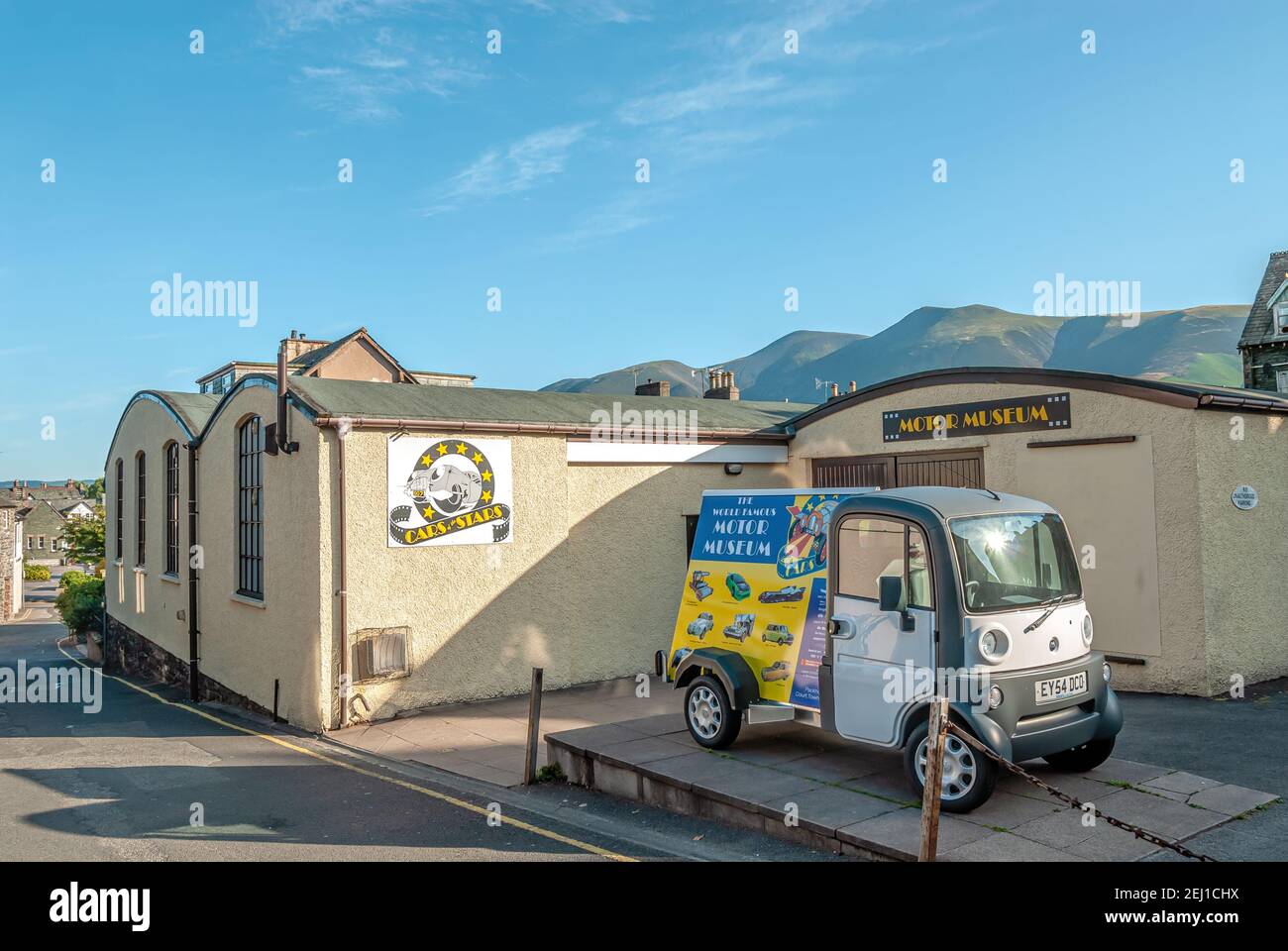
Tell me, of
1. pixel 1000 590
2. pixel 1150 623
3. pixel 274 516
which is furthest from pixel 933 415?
pixel 274 516

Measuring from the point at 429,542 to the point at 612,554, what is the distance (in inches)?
113

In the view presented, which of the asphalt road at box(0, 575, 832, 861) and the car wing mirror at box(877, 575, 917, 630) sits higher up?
the car wing mirror at box(877, 575, 917, 630)

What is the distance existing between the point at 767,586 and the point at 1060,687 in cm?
250

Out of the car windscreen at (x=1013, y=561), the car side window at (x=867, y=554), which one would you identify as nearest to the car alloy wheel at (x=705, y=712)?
the car side window at (x=867, y=554)

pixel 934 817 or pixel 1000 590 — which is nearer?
pixel 934 817

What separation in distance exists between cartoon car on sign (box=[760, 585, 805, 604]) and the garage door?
4.97 meters

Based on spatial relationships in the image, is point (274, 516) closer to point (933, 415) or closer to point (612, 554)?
point (612, 554)

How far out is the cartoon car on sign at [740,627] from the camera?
816 cm

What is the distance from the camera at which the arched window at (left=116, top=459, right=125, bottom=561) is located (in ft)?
76.7

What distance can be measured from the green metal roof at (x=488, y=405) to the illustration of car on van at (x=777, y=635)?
230 inches

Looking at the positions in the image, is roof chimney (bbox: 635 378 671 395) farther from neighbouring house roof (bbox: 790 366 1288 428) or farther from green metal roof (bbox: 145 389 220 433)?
green metal roof (bbox: 145 389 220 433)

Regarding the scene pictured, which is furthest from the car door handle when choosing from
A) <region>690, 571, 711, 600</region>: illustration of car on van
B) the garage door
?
the garage door

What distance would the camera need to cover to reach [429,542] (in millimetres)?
12016

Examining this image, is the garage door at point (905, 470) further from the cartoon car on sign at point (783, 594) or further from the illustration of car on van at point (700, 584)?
the cartoon car on sign at point (783, 594)
